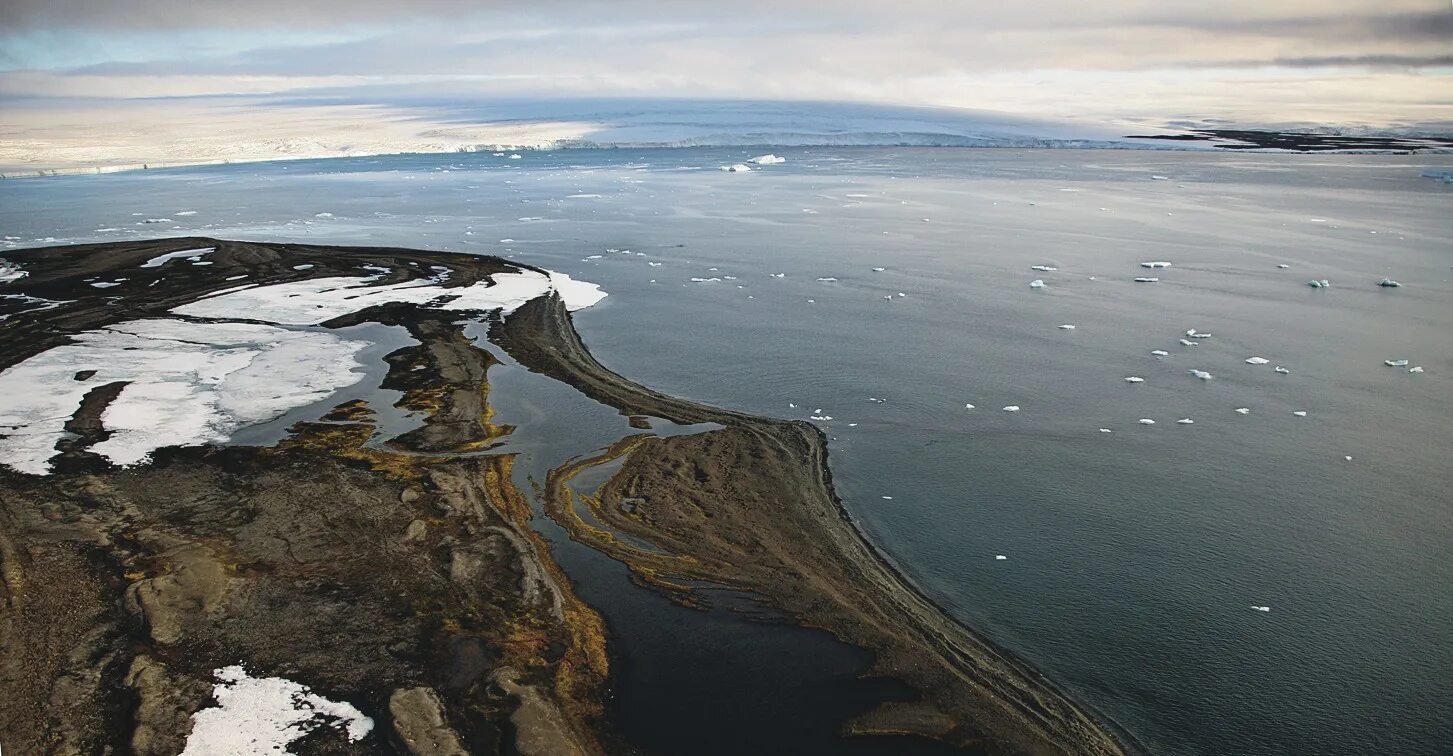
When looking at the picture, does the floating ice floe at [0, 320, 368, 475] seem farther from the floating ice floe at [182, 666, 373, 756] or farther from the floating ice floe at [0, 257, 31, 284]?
the floating ice floe at [0, 257, 31, 284]

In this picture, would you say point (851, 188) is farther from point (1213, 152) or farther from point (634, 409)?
point (1213, 152)

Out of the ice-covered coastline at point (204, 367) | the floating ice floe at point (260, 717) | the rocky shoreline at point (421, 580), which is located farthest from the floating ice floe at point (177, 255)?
the floating ice floe at point (260, 717)

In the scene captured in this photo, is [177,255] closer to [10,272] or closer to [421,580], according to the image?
[10,272]

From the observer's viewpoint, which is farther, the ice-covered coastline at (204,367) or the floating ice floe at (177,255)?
the floating ice floe at (177,255)

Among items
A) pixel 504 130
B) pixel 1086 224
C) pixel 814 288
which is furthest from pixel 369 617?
pixel 504 130

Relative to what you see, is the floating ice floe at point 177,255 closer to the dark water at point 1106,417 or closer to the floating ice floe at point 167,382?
the dark water at point 1106,417

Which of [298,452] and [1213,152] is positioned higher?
[1213,152]

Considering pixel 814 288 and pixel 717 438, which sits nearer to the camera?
pixel 717 438
